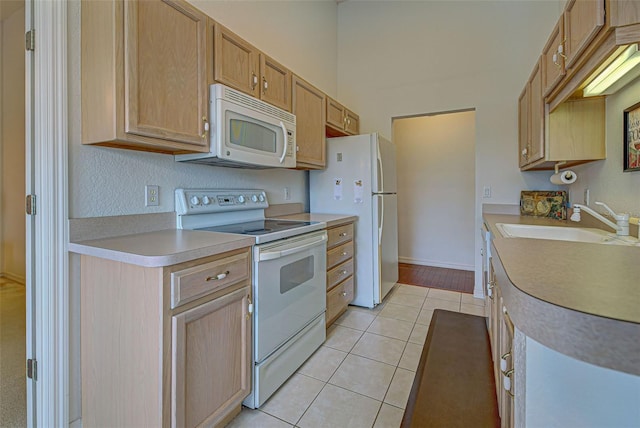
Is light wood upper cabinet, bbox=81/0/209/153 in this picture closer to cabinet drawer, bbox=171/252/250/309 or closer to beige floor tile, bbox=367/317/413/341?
cabinet drawer, bbox=171/252/250/309

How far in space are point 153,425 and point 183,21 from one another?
1788 millimetres

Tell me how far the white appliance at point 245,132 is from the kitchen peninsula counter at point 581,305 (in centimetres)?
144

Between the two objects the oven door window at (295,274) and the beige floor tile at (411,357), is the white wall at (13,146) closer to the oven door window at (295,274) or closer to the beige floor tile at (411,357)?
the oven door window at (295,274)

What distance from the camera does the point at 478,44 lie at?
3.22m

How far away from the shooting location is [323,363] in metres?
2.00

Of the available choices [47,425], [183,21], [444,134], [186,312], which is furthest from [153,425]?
[444,134]

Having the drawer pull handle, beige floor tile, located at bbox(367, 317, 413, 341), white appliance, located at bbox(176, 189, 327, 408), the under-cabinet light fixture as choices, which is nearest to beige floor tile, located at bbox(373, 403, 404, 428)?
white appliance, located at bbox(176, 189, 327, 408)

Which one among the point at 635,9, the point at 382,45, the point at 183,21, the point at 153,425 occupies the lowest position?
the point at 153,425

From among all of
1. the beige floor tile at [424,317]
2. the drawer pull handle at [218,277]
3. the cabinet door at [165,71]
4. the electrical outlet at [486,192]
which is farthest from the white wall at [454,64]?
the drawer pull handle at [218,277]

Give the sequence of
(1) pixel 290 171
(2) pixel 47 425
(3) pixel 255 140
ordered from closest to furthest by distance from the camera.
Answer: (2) pixel 47 425 < (3) pixel 255 140 < (1) pixel 290 171

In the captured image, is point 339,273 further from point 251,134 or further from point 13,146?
point 13,146

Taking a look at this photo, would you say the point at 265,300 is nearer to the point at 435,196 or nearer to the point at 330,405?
the point at 330,405

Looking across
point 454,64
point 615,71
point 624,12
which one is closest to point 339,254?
point 615,71

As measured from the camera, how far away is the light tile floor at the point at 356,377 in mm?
1517
